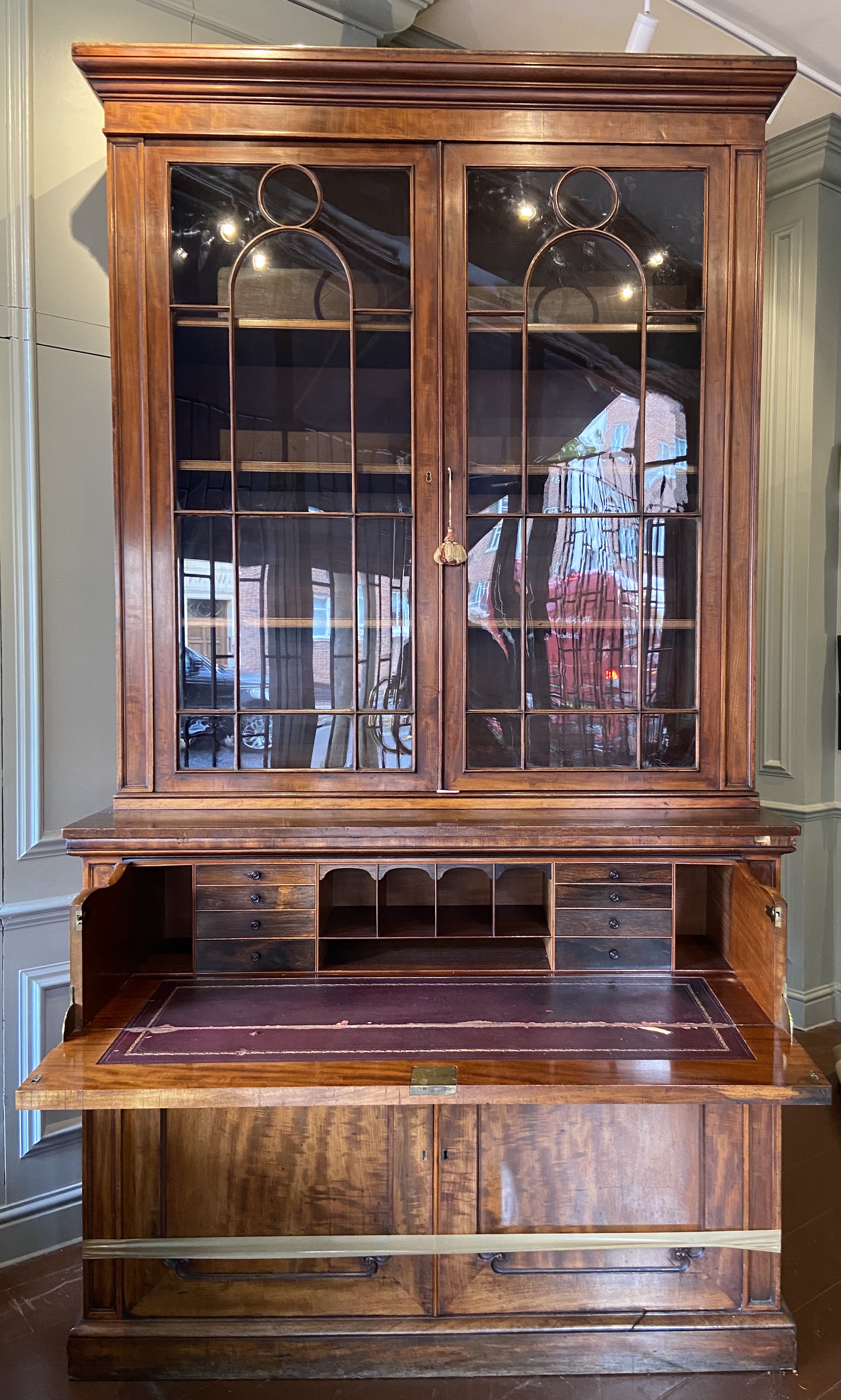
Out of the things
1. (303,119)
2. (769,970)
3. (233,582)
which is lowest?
(769,970)

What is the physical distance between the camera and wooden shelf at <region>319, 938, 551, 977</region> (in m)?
1.78

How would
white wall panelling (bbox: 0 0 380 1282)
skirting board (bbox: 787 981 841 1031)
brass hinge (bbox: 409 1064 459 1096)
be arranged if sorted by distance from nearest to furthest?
brass hinge (bbox: 409 1064 459 1096)
white wall panelling (bbox: 0 0 380 1282)
skirting board (bbox: 787 981 841 1031)

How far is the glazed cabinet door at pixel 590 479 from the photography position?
1764 millimetres

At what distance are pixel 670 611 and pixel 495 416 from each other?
56cm

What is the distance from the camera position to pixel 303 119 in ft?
5.65

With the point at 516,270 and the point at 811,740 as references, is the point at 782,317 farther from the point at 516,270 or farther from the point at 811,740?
the point at 516,270

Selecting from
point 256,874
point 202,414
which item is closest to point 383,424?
point 202,414

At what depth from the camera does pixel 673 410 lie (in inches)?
70.6

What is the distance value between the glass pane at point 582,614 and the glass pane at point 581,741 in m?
0.03

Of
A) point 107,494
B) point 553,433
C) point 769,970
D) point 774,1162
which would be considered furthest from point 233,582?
point 774,1162

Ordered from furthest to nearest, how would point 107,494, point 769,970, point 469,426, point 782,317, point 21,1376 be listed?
point 782,317 → point 107,494 → point 469,426 → point 21,1376 → point 769,970

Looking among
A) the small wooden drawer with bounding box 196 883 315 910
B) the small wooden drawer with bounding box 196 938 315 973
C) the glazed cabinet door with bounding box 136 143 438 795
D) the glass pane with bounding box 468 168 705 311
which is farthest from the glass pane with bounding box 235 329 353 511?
the small wooden drawer with bounding box 196 938 315 973

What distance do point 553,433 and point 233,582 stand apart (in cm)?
75

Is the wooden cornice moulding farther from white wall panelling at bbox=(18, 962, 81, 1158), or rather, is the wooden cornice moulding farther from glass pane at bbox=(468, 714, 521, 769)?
white wall panelling at bbox=(18, 962, 81, 1158)
